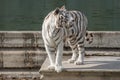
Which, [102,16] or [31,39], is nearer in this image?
[31,39]

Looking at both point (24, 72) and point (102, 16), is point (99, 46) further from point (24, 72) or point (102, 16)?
point (102, 16)

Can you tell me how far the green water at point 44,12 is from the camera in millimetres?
12992

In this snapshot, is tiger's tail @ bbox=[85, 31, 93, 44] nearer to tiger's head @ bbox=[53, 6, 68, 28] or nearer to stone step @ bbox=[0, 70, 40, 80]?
tiger's head @ bbox=[53, 6, 68, 28]

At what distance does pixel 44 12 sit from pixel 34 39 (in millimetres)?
6296

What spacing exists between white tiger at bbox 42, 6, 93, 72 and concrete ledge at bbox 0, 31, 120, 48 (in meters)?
0.95

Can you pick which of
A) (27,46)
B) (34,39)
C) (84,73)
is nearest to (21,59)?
(27,46)

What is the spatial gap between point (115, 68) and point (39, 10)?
330 inches

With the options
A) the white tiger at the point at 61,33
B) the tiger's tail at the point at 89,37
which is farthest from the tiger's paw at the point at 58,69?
the tiger's tail at the point at 89,37

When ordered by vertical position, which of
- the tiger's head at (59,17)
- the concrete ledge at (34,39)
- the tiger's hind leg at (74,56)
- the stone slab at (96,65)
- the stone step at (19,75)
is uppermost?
the tiger's head at (59,17)

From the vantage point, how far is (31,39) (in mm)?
9109

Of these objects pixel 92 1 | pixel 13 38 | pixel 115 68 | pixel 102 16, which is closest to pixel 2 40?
pixel 13 38

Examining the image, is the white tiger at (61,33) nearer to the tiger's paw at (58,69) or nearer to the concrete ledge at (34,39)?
the tiger's paw at (58,69)

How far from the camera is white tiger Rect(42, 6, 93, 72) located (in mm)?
7523

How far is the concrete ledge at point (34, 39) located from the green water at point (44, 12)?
306 cm
